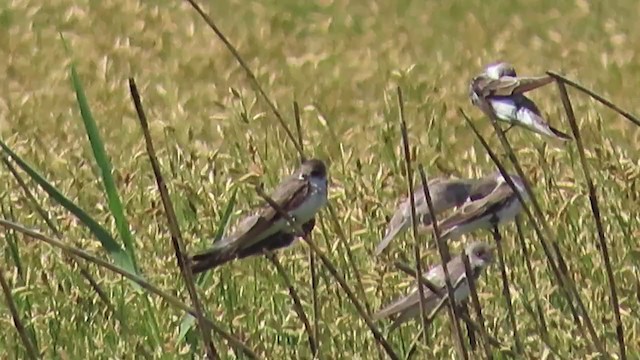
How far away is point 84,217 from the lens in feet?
10.4

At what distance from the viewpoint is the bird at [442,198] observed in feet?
13.2

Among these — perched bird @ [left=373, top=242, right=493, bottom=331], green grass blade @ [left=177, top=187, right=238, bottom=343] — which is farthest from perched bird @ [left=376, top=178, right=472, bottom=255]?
green grass blade @ [left=177, top=187, right=238, bottom=343]

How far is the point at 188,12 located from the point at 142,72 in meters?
1.37

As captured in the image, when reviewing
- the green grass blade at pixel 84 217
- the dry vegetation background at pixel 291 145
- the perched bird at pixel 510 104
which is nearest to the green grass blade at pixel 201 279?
the dry vegetation background at pixel 291 145

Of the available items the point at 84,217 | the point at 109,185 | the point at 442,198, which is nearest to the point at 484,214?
the point at 442,198

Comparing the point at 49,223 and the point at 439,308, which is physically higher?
the point at 49,223

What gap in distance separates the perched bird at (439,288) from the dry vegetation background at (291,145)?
97 mm

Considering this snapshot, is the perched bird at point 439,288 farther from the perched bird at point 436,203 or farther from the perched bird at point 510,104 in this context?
the perched bird at point 510,104

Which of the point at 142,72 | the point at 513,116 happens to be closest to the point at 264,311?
the point at 513,116

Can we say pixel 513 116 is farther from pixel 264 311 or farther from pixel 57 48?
pixel 57 48

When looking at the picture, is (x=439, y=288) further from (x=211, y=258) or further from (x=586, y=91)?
(x=586, y=91)

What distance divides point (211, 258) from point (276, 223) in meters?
0.21

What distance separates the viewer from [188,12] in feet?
31.9

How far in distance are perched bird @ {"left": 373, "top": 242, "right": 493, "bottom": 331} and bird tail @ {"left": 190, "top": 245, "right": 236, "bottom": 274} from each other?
398mm
